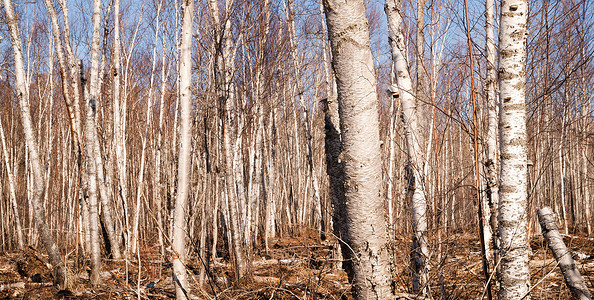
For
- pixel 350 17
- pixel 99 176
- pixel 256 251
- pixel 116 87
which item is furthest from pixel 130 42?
pixel 350 17

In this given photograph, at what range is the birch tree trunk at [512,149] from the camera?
2648 millimetres

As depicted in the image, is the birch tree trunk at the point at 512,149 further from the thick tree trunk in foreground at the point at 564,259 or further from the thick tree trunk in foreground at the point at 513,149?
the thick tree trunk in foreground at the point at 564,259

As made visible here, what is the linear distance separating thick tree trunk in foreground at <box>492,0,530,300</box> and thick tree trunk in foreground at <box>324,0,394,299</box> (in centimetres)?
114

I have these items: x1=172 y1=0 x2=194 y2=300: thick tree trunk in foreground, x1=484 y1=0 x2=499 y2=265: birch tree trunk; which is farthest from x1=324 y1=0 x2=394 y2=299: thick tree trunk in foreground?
x1=484 y1=0 x2=499 y2=265: birch tree trunk

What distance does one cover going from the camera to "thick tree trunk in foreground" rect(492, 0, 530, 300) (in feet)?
8.69

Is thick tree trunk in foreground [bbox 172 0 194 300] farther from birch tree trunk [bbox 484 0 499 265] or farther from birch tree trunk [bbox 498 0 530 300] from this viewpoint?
birch tree trunk [bbox 484 0 499 265]

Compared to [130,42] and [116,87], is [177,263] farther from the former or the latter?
[130,42]

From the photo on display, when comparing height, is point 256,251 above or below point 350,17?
below

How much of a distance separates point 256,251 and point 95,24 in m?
5.52

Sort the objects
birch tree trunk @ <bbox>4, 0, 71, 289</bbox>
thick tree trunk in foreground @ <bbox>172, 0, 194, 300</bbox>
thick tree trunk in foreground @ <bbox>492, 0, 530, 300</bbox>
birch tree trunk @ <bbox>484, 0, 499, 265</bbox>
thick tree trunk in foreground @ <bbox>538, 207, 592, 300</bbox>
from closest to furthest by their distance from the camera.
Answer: thick tree trunk in foreground @ <bbox>492, 0, 530, 300</bbox>, thick tree trunk in foreground @ <bbox>538, 207, 592, 300</bbox>, thick tree trunk in foreground @ <bbox>172, 0, 194, 300</bbox>, birch tree trunk @ <bbox>484, 0, 499, 265</bbox>, birch tree trunk @ <bbox>4, 0, 71, 289</bbox>

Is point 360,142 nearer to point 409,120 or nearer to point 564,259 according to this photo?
point 564,259

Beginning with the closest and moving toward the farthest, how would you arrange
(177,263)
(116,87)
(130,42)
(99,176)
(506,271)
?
(506,271) < (177,263) < (99,176) < (116,87) < (130,42)

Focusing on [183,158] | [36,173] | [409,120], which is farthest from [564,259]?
[36,173]

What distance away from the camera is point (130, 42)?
10.7 m
